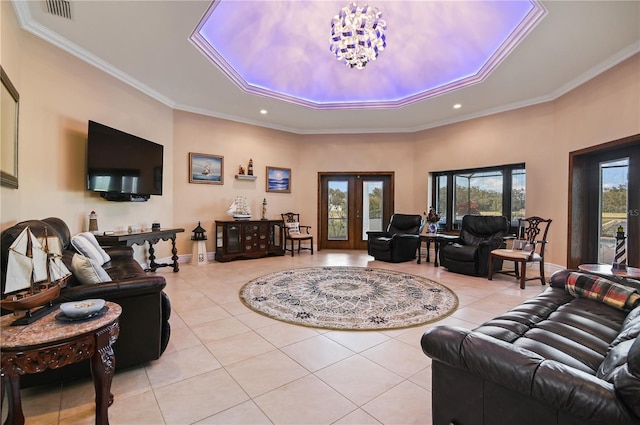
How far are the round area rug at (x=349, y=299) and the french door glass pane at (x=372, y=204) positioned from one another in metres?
2.60

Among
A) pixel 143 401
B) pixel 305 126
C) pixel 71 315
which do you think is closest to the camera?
pixel 71 315

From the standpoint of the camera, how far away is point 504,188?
566 centimetres

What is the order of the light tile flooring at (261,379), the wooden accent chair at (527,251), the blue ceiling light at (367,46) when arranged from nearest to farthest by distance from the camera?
the light tile flooring at (261,379) < the blue ceiling light at (367,46) < the wooden accent chair at (527,251)

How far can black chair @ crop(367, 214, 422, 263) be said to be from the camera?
5.82 metres

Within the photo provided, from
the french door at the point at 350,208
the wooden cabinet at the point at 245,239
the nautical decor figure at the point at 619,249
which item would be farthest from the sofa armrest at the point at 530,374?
the french door at the point at 350,208

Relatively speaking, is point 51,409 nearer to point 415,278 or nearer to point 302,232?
point 415,278

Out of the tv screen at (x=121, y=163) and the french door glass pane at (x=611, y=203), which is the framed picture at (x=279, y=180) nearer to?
the tv screen at (x=121, y=163)

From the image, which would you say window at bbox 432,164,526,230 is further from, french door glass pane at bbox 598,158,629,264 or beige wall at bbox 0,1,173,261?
beige wall at bbox 0,1,173,261

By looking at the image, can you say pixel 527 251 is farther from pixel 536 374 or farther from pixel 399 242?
pixel 536 374

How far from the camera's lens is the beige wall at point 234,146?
3.16 metres

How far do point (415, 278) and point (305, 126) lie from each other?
4375mm

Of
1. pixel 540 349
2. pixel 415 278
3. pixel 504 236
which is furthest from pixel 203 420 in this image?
pixel 504 236

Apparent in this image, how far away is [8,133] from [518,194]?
279 inches

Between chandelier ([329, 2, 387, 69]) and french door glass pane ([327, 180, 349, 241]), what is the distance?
159 inches
